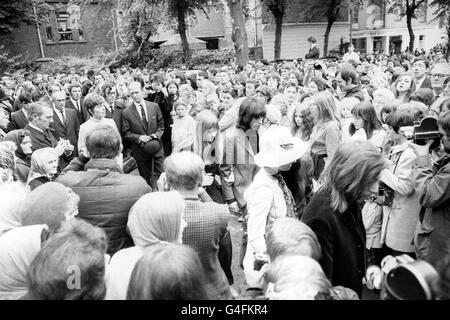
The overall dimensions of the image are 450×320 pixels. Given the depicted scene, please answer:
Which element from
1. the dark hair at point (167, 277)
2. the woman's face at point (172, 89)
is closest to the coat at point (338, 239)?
the dark hair at point (167, 277)

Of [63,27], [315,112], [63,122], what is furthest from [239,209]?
[63,27]

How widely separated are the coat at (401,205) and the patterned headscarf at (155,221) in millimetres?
1932

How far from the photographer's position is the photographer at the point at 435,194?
9.14ft

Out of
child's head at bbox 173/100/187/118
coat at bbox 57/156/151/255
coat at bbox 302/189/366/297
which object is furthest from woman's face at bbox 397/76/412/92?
coat at bbox 57/156/151/255

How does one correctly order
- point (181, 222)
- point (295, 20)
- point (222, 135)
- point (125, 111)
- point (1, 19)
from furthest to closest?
1. point (295, 20)
2. point (1, 19)
3. point (125, 111)
4. point (222, 135)
5. point (181, 222)

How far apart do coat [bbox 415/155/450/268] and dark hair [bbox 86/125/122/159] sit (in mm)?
2419

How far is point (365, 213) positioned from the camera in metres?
3.80

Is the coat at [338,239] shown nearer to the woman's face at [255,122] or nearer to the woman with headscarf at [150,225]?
the woman with headscarf at [150,225]

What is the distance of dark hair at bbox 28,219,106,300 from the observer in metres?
1.64

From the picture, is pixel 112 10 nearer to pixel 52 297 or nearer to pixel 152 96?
pixel 152 96

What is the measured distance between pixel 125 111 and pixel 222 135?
180cm

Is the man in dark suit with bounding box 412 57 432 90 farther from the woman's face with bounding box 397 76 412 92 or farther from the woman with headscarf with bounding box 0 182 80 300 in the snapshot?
the woman with headscarf with bounding box 0 182 80 300

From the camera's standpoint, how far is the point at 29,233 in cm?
215

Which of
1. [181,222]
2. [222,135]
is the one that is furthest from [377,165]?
[222,135]
